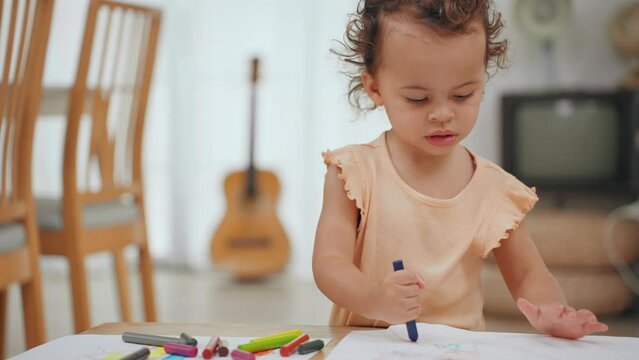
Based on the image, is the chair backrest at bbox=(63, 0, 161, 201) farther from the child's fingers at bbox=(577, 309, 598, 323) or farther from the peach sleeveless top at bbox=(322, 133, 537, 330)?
the child's fingers at bbox=(577, 309, 598, 323)

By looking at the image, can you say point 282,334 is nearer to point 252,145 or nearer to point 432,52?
point 432,52

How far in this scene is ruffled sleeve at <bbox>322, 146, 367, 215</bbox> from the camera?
91 centimetres

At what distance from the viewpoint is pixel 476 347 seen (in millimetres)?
679

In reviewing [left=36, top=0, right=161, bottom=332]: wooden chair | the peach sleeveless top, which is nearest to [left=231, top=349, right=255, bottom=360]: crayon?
the peach sleeveless top

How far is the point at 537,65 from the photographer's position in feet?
12.0

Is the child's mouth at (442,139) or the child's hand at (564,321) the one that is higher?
the child's mouth at (442,139)

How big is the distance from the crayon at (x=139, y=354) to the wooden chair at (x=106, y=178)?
4.63ft

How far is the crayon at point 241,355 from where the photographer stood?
2.10ft

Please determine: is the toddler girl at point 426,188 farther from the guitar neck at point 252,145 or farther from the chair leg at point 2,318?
the guitar neck at point 252,145

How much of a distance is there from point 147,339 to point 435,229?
0.38 metres

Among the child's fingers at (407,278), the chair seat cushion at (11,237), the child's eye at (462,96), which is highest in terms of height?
the child's eye at (462,96)

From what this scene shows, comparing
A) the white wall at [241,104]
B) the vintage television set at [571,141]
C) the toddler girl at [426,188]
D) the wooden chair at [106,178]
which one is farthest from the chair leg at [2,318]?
the vintage television set at [571,141]

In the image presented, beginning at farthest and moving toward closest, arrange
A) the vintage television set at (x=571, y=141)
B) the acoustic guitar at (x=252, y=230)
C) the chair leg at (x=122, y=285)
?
the acoustic guitar at (x=252, y=230)
the vintage television set at (x=571, y=141)
the chair leg at (x=122, y=285)

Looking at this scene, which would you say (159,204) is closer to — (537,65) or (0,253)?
(537,65)
